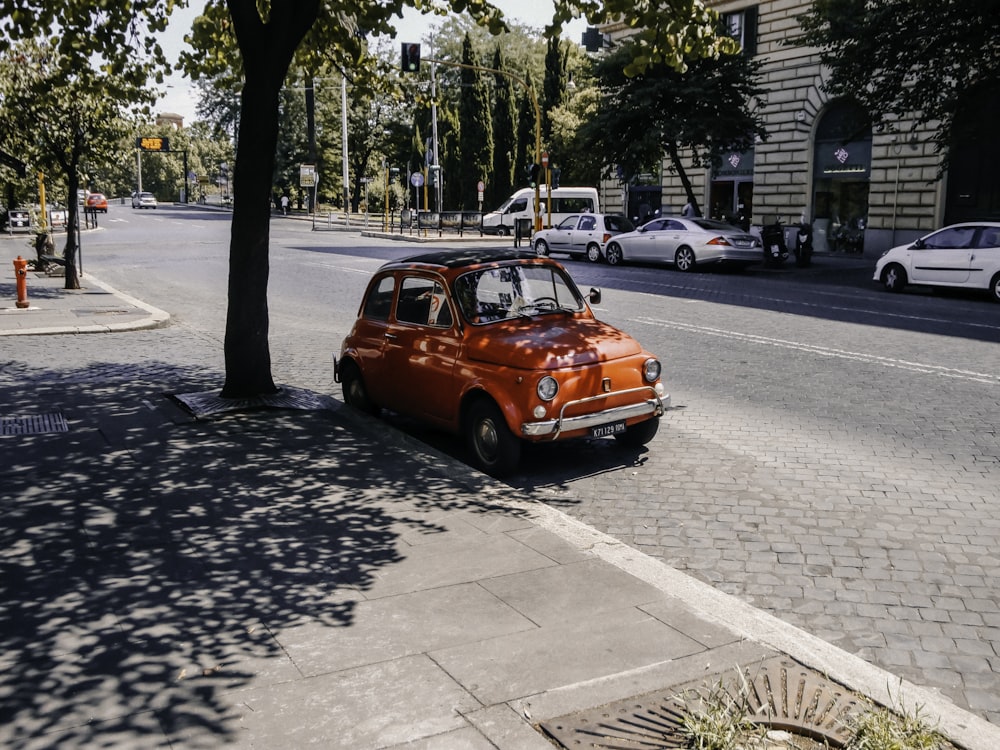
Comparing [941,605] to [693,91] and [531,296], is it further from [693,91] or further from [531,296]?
[693,91]

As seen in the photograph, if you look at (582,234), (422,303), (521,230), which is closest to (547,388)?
(422,303)

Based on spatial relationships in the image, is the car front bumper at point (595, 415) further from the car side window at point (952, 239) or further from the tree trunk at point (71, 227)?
the car side window at point (952, 239)

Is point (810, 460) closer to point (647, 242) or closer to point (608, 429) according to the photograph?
point (608, 429)

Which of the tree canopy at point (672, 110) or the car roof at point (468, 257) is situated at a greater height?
the tree canopy at point (672, 110)

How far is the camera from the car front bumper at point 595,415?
7180 mm

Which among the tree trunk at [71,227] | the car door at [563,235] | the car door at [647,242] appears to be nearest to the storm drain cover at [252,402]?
the tree trunk at [71,227]

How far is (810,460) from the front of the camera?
779 centimetres

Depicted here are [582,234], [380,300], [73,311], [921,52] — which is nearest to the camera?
[380,300]

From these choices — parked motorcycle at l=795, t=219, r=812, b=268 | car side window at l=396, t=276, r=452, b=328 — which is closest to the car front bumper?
car side window at l=396, t=276, r=452, b=328

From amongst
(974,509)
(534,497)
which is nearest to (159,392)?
(534,497)

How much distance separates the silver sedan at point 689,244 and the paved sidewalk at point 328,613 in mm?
20092

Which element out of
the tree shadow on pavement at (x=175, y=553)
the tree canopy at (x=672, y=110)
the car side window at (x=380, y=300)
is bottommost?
the tree shadow on pavement at (x=175, y=553)

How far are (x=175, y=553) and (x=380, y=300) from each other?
3894 mm

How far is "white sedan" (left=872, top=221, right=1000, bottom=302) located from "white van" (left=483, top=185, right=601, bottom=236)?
2627cm
